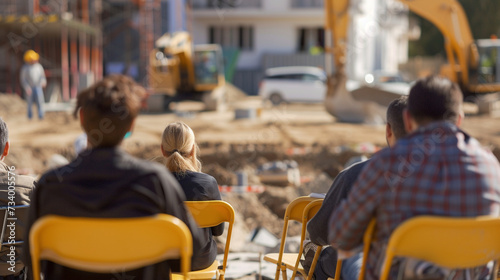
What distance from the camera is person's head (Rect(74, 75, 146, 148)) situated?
2.31m

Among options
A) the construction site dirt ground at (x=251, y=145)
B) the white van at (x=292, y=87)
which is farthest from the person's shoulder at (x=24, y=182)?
the white van at (x=292, y=87)

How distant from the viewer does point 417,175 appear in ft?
7.61

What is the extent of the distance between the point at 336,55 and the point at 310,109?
7.36 meters

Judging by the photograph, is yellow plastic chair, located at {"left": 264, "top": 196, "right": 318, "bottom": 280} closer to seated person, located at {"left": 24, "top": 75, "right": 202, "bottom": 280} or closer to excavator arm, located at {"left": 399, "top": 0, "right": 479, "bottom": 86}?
seated person, located at {"left": 24, "top": 75, "right": 202, "bottom": 280}

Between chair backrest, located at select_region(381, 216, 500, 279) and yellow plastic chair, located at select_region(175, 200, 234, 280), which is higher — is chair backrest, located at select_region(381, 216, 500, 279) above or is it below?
above

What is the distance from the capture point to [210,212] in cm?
312

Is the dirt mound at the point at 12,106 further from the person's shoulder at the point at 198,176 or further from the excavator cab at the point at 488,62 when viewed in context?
the person's shoulder at the point at 198,176

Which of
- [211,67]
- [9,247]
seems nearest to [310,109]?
[211,67]

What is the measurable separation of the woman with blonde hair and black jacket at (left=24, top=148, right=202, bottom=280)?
0.89 m

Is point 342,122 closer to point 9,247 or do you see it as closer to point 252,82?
point 9,247

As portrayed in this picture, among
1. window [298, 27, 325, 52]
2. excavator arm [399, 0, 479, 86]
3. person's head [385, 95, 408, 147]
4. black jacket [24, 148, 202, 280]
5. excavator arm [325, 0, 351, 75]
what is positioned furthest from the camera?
window [298, 27, 325, 52]

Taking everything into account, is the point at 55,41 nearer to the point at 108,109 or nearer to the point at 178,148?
the point at 178,148

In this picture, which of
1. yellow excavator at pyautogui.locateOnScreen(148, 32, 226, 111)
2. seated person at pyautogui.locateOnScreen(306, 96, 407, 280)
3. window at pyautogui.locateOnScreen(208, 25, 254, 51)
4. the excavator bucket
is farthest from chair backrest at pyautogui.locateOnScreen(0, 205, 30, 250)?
window at pyautogui.locateOnScreen(208, 25, 254, 51)

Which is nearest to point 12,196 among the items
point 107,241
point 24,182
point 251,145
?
point 24,182
